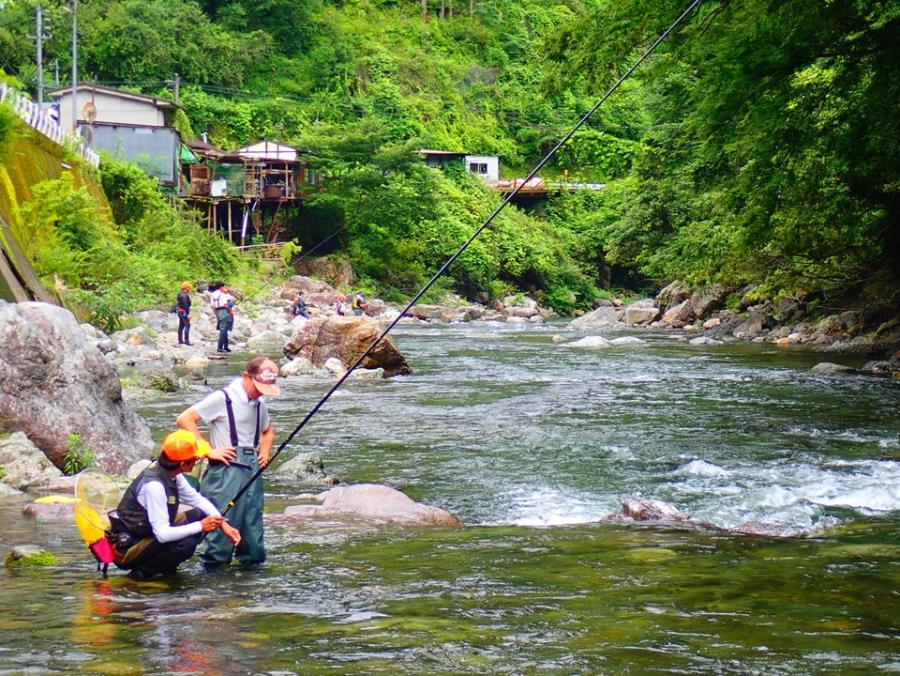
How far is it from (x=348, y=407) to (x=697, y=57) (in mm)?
6842

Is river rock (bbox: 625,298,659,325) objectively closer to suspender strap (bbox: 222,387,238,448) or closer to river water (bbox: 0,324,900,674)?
river water (bbox: 0,324,900,674)

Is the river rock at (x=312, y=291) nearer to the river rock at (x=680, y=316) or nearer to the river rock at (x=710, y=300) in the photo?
the river rock at (x=680, y=316)

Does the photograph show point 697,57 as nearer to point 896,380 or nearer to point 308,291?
point 896,380

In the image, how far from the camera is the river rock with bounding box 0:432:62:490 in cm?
914

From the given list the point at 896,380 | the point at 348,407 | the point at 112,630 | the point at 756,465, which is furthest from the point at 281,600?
the point at 896,380

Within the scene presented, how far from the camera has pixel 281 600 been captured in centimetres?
581

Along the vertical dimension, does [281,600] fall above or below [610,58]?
below

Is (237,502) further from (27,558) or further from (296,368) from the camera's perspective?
(296,368)

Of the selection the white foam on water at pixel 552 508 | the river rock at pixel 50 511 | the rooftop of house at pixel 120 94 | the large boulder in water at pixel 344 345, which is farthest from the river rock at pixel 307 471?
the rooftop of house at pixel 120 94

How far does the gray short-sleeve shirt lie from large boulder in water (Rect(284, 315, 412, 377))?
44.6 feet

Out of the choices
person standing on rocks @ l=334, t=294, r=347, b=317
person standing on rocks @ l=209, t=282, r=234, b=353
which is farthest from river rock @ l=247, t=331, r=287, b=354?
person standing on rocks @ l=334, t=294, r=347, b=317

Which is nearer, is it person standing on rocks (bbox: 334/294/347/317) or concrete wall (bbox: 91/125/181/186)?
person standing on rocks (bbox: 334/294/347/317)

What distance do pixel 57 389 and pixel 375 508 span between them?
3453 millimetres

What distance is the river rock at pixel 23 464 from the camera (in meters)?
9.14
